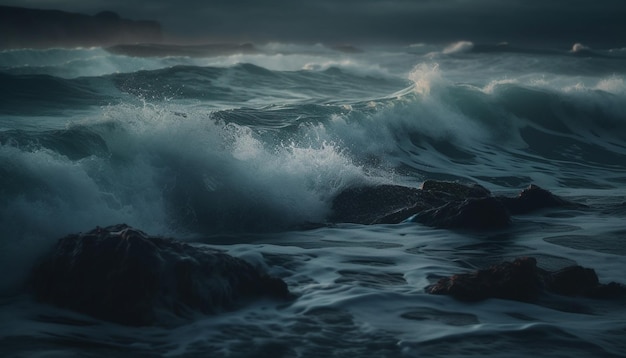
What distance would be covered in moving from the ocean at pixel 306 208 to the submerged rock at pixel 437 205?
211 millimetres

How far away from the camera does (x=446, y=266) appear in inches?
289

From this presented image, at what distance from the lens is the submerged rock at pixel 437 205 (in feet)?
29.6

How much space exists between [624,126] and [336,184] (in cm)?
1646

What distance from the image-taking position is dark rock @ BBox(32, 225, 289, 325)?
5.40m

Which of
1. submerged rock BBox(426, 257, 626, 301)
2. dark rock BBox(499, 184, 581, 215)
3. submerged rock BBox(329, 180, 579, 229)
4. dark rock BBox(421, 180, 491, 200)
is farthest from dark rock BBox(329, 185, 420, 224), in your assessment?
submerged rock BBox(426, 257, 626, 301)

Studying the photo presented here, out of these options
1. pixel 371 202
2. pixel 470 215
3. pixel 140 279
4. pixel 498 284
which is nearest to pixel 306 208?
pixel 371 202

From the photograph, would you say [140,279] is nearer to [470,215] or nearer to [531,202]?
[470,215]

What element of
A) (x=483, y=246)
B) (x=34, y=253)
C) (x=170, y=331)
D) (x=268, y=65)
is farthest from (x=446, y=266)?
(x=268, y=65)

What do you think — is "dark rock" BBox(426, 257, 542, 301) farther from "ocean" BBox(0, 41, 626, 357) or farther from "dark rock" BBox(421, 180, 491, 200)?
"dark rock" BBox(421, 180, 491, 200)

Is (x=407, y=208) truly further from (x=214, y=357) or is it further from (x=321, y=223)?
(x=214, y=357)

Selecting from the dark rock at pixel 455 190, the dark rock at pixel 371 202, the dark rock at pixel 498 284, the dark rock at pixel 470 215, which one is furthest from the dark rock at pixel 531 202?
the dark rock at pixel 498 284

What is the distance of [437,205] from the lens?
387 inches

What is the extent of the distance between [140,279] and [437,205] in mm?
5319

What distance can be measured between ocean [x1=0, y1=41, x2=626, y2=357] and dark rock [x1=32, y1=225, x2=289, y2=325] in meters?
0.15
